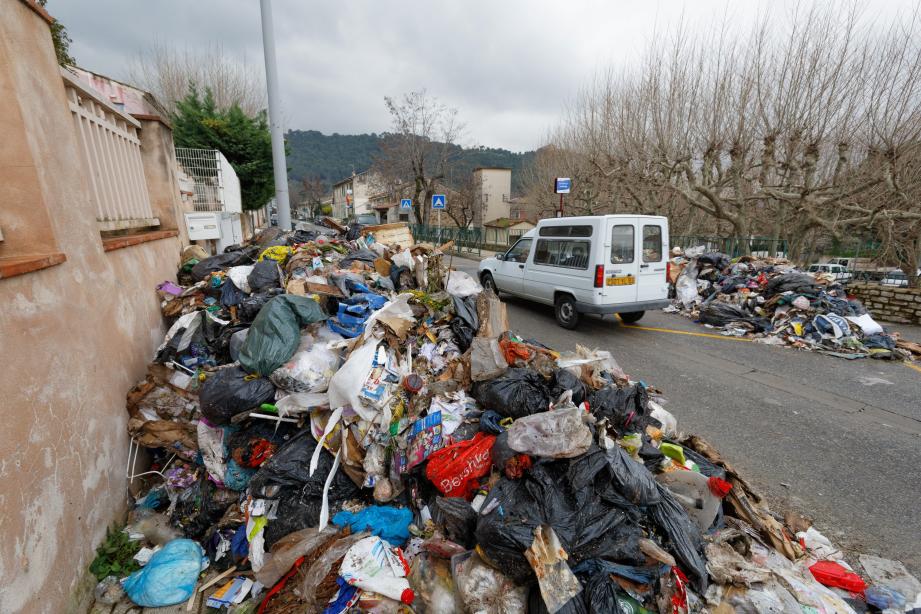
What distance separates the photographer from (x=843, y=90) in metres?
10.9

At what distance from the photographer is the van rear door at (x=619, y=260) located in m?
6.37

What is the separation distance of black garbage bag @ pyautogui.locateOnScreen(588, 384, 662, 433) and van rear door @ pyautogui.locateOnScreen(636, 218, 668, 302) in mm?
4066

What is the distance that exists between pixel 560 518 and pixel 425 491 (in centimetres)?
98

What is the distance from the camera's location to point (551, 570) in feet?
6.12

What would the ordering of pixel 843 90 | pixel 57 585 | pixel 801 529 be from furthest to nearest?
pixel 843 90, pixel 801 529, pixel 57 585

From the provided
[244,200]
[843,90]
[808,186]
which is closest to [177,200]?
[244,200]

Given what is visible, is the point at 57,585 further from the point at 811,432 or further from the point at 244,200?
the point at 244,200

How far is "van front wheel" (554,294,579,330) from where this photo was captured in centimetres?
707

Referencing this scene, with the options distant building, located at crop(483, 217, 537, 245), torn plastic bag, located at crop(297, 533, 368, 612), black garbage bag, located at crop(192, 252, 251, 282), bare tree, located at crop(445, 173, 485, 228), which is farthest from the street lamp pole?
bare tree, located at crop(445, 173, 485, 228)

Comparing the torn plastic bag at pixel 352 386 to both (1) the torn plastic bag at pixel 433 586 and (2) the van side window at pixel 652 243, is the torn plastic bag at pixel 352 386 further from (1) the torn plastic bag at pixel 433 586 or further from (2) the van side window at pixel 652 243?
(2) the van side window at pixel 652 243

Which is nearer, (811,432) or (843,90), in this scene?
(811,432)

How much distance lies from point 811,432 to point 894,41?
12301 mm

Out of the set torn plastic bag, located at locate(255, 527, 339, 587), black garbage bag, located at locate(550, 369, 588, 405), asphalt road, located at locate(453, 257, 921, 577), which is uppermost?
black garbage bag, located at locate(550, 369, 588, 405)

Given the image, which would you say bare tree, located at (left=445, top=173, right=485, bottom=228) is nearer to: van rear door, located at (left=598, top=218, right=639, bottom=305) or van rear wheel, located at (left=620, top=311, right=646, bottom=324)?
van rear wheel, located at (left=620, top=311, right=646, bottom=324)
